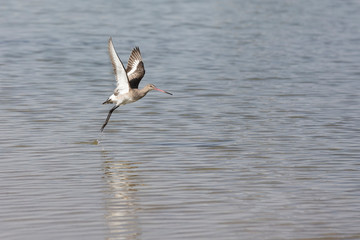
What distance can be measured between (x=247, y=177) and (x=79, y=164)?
1774mm

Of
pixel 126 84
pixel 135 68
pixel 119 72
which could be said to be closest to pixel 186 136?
pixel 126 84

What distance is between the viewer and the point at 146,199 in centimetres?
648

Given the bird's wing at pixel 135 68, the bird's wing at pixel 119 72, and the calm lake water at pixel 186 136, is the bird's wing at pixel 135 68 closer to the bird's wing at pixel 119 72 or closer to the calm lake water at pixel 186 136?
the bird's wing at pixel 119 72

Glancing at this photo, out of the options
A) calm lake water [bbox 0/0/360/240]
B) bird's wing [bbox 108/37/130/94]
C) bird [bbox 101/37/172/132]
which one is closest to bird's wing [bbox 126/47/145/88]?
bird [bbox 101/37/172/132]

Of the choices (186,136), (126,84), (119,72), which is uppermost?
(119,72)

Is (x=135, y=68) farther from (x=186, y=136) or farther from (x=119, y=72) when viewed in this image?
(x=186, y=136)

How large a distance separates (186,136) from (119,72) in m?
1.15

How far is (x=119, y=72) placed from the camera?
915cm

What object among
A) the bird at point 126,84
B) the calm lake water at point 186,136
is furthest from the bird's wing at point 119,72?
the calm lake water at point 186,136

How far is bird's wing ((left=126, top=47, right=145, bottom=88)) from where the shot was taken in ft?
32.7

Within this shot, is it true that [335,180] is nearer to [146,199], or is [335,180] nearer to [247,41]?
[146,199]

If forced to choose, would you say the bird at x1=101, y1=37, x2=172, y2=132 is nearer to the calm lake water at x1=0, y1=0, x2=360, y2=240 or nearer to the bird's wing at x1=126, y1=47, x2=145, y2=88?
the bird's wing at x1=126, y1=47, x2=145, y2=88

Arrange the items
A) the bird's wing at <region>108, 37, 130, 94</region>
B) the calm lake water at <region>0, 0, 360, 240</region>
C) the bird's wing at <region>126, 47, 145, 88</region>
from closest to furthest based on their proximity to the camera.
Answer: the calm lake water at <region>0, 0, 360, 240</region>
the bird's wing at <region>108, 37, 130, 94</region>
the bird's wing at <region>126, 47, 145, 88</region>

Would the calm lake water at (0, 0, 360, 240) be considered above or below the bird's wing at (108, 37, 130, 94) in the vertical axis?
below
